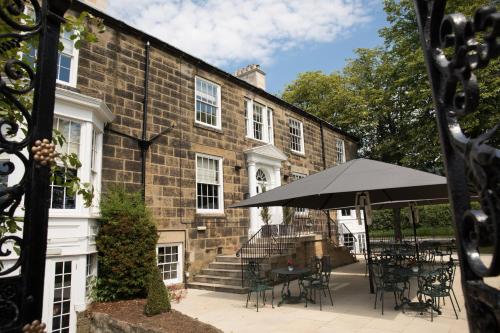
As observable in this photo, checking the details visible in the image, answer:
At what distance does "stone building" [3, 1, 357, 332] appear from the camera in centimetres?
838

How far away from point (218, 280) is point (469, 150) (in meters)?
10.9

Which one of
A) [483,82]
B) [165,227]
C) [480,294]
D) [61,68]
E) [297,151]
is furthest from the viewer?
[297,151]

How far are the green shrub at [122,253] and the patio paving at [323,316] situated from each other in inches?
48.9

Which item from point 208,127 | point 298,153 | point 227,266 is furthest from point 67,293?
point 298,153

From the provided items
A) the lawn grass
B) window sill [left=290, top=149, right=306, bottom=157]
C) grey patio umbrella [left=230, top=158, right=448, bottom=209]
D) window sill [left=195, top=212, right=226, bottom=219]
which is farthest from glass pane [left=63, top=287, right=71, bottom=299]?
the lawn grass

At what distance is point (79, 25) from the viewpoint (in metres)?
2.49

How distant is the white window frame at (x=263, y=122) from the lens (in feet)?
51.4

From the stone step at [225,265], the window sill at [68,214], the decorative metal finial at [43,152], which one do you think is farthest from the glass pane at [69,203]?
the decorative metal finial at [43,152]

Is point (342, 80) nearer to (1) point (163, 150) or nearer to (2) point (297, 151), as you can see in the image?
(2) point (297, 151)

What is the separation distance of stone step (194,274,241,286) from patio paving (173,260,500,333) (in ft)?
2.56

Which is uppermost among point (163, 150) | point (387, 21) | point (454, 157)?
point (387, 21)

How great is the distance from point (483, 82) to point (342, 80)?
55.1ft

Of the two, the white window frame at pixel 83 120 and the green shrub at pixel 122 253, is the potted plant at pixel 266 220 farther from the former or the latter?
the white window frame at pixel 83 120

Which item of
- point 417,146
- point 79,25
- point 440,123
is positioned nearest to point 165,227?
point 79,25
